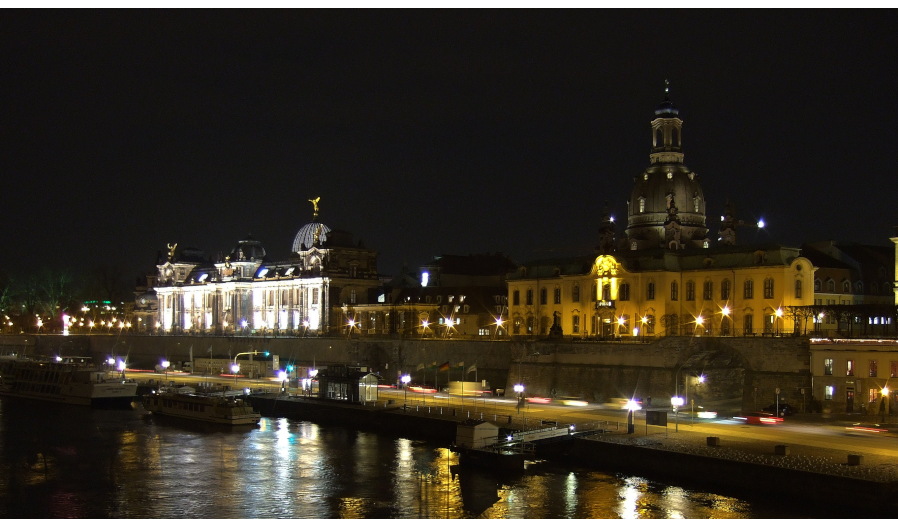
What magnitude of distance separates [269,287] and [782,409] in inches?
3327

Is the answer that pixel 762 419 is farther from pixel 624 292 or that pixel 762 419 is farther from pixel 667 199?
pixel 667 199

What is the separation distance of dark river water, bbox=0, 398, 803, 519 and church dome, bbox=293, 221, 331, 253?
6986 cm

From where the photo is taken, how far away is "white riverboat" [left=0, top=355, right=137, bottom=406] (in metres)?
83.6

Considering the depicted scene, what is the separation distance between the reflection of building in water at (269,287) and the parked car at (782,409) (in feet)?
218

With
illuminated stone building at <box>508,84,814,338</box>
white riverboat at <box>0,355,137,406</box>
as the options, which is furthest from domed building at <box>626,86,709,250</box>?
white riverboat at <box>0,355,137,406</box>

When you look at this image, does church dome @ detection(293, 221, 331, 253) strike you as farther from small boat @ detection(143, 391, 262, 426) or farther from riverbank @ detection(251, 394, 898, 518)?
riverbank @ detection(251, 394, 898, 518)

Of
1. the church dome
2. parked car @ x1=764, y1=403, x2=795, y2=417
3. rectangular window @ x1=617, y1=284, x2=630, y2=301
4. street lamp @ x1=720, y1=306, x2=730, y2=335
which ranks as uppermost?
the church dome

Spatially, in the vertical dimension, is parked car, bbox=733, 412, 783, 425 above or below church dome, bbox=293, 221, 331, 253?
below

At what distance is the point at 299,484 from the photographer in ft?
148

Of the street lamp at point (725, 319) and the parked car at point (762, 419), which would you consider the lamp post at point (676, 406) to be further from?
the street lamp at point (725, 319)

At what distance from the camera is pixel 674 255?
7581cm

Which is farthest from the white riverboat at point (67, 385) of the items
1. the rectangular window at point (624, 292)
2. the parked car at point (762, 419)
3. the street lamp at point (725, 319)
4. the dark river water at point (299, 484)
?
the parked car at point (762, 419)

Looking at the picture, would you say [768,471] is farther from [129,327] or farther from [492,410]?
[129,327]

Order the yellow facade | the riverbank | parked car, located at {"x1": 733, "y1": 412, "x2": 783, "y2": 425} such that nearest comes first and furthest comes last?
the riverbank
parked car, located at {"x1": 733, "y1": 412, "x2": 783, "y2": 425}
the yellow facade
